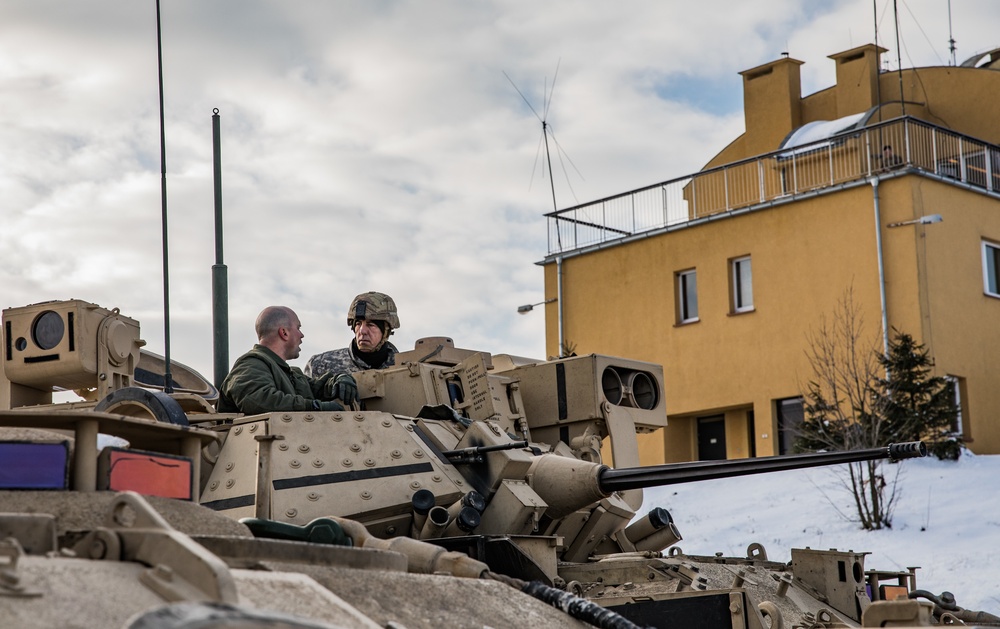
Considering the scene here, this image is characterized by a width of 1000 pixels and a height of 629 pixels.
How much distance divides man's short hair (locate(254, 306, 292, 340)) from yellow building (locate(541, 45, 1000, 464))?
730 inches

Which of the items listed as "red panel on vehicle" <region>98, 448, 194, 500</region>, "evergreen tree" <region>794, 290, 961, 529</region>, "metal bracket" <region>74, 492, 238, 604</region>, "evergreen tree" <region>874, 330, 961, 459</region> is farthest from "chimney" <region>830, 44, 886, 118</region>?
"metal bracket" <region>74, 492, 238, 604</region>

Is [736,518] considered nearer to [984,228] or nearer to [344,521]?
[984,228]

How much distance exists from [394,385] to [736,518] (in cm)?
1485

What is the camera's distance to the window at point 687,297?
3006 centimetres

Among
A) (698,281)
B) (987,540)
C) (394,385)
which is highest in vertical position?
(698,281)

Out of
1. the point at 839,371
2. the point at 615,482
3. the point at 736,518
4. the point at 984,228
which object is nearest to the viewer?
the point at 615,482

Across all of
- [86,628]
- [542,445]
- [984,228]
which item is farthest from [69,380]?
[984,228]

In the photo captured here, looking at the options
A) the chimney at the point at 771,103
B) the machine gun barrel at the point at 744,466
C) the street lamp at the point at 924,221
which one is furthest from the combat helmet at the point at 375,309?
the chimney at the point at 771,103

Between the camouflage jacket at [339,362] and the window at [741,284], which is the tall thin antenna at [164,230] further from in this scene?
the window at [741,284]

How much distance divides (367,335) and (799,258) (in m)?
18.9

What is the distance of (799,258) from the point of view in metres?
27.9

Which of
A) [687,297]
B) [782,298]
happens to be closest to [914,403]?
[782,298]

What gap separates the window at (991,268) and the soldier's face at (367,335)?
20296 mm

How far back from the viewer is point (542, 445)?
30.7ft
